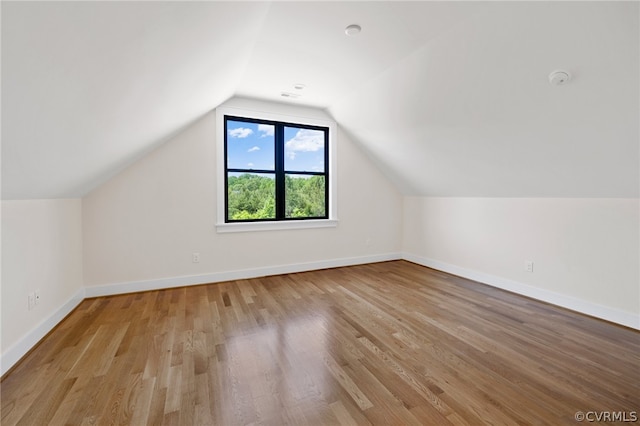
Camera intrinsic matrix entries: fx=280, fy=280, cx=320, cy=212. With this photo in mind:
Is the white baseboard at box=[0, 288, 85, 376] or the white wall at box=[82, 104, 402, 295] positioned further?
the white wall at box=[82, 104, 402, 295]

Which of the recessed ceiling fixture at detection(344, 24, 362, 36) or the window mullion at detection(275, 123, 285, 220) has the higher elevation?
the recessed ceiling fixture at detection(344, 24, 362, 36)

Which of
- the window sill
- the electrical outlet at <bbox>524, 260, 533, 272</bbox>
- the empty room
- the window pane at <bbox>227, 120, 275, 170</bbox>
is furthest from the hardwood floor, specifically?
the window pane at <bbox>227, 120, 275, 170</bbox>

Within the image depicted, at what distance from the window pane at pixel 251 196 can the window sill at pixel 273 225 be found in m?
0.16

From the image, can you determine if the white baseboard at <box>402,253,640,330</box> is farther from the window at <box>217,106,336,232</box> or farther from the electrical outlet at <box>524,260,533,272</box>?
the window at <box>217,106,336,232</box>

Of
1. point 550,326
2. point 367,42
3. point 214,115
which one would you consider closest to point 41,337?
point 214,115

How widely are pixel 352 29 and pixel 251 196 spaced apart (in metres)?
2.51

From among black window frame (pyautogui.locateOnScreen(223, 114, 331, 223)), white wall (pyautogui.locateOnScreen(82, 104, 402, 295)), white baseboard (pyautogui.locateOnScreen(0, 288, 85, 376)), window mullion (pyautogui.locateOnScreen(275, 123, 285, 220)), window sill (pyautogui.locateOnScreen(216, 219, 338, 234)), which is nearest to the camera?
white baseboard (pyautogui.locateOnScreen(0, 288, 85, 376))

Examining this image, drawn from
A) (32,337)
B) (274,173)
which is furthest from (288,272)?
(32,337)

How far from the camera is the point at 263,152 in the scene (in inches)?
163

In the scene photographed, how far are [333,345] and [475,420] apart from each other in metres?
1.01

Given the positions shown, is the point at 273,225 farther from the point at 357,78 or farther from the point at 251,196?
the point at 357,78

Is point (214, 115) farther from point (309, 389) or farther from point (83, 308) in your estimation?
point (309, 389)

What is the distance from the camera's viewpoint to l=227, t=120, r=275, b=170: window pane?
12.9ft

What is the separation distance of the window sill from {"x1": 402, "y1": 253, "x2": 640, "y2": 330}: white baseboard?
6.11ft
